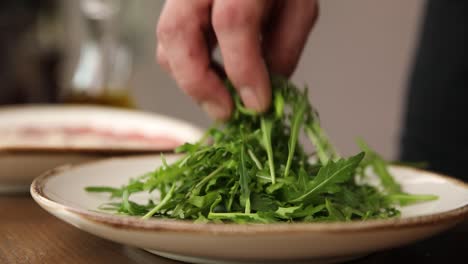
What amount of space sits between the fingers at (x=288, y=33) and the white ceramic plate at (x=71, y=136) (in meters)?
0.31

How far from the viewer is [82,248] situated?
787 mm

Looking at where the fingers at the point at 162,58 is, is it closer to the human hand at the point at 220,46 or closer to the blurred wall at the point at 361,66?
the human hand at the point at 220,46

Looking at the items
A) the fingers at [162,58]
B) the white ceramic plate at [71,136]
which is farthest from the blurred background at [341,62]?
the fingers at [162,58]

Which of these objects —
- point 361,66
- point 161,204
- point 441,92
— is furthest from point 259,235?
point 361,66

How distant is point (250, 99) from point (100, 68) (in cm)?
154

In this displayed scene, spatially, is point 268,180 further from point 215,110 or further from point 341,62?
point 341,62

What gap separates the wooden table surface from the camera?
75 centimetres

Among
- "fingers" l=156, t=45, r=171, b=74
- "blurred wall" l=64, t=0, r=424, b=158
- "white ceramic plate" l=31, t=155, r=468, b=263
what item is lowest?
"blurred wall" l=64, t=0, r=424, b=158

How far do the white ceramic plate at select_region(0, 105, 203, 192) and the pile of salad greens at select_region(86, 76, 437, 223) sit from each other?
0.84ft

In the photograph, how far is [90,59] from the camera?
2.41m

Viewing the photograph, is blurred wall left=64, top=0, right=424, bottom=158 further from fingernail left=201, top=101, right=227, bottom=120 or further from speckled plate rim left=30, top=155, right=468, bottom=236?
speckled plate rim left=30, top=155, right=468, bottom=236

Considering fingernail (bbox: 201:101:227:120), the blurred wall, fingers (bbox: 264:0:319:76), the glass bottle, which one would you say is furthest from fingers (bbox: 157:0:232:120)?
the blurred wall

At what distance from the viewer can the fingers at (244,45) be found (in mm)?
872

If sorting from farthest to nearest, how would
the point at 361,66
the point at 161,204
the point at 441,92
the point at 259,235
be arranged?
1. the point at 361,66
2. the point at 441,92
3. the point at 161,204
4. the point at 259,235
